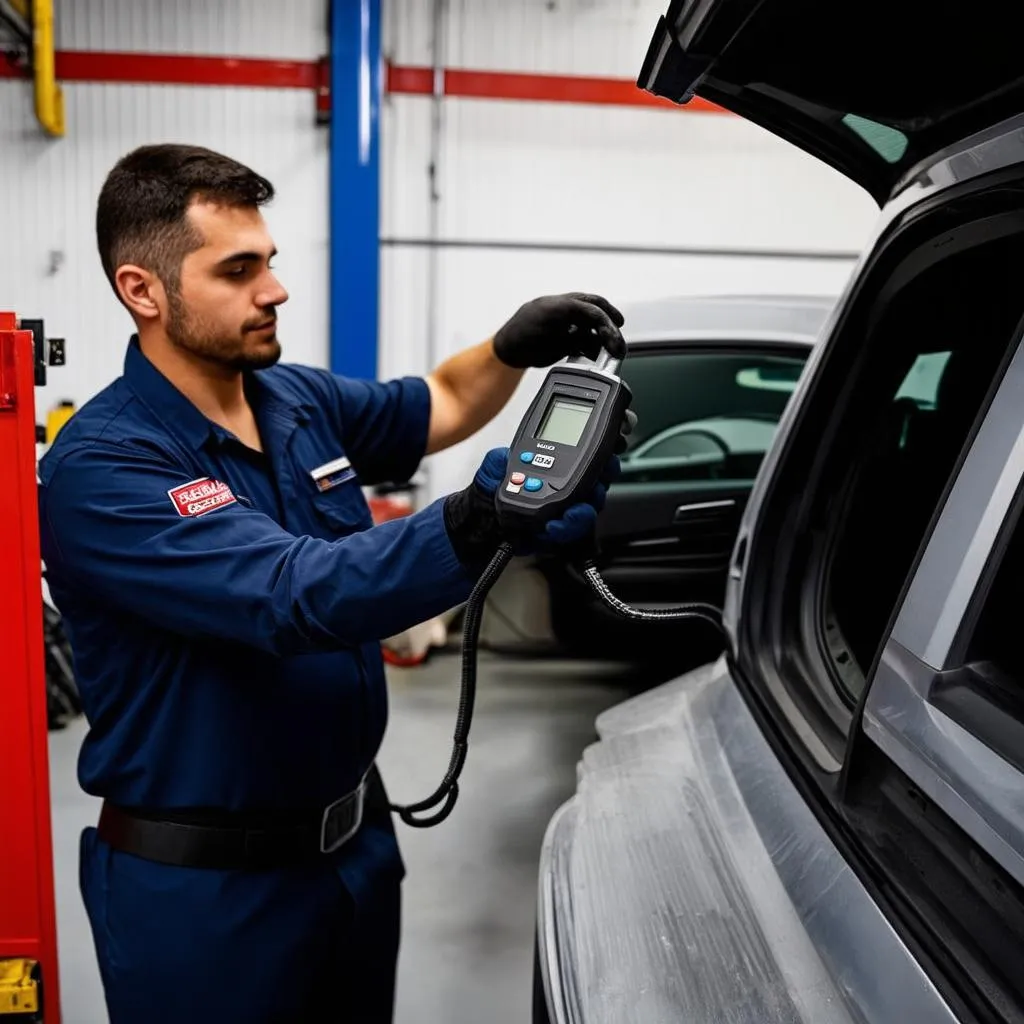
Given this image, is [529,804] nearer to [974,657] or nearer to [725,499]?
[725,499]

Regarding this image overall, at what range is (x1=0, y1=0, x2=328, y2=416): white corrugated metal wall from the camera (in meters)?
5.63

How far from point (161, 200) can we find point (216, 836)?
1061mm

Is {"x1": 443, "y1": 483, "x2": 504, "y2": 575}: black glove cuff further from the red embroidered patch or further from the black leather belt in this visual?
the black leather belt

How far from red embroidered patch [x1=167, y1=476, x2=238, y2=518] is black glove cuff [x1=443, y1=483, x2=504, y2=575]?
0.40m

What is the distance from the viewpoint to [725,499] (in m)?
3.34

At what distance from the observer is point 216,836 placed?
154 cm

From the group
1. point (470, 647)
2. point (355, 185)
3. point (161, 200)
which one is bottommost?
point (470, 647)

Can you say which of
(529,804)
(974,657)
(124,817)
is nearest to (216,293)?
(124,817)

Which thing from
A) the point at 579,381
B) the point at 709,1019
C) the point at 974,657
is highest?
the point at 579,381

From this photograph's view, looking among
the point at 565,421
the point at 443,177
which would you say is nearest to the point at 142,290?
the point at 565,421

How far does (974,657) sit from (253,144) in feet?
18.7

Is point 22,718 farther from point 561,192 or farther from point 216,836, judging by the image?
point 561,192

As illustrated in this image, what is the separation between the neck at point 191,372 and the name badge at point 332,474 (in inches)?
7.2

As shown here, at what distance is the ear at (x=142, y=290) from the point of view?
159 centimetres
